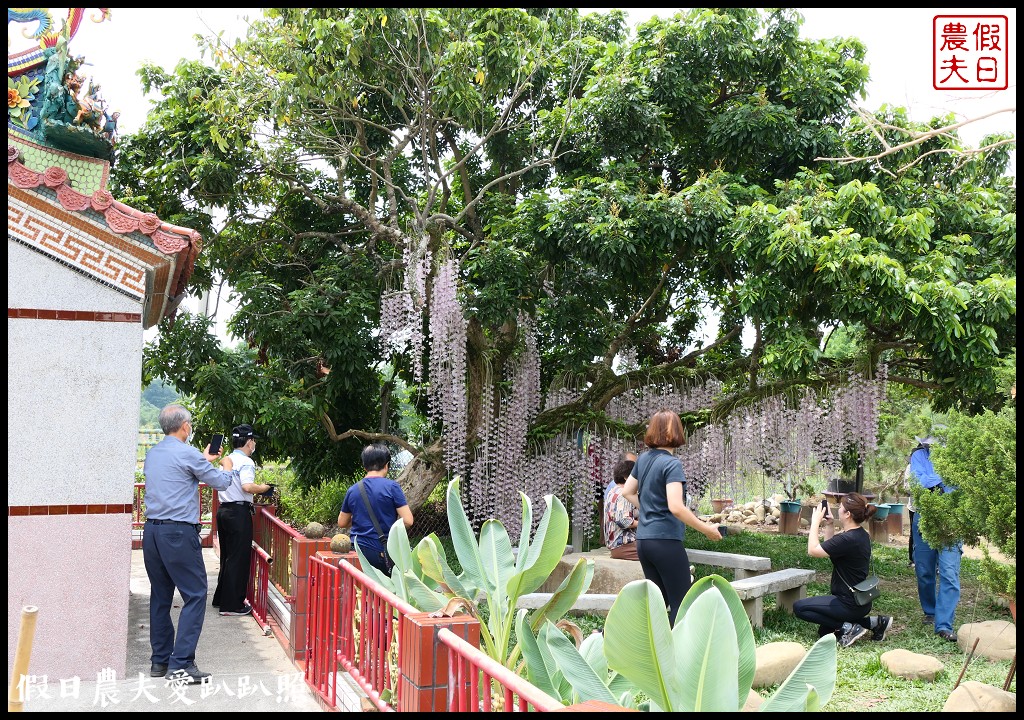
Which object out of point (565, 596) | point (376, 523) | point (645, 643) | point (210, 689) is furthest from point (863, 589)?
point (210, 689)

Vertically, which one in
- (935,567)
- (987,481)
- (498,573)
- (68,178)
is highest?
(68,178)

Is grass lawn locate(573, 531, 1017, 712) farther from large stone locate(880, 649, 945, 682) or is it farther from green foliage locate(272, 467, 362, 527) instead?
green foliage locate(272, 467, 362, 527)

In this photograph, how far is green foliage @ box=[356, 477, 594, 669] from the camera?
390 centimetres

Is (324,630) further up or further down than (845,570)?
further down

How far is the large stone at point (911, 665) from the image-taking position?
16.7 feet

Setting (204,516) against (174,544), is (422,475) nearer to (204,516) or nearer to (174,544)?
(204,516)

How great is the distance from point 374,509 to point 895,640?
3919 millimetres

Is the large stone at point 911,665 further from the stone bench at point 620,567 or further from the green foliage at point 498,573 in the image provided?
the green foliage at point 498,573

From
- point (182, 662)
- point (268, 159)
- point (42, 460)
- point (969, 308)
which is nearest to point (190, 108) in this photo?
point (268, 159)

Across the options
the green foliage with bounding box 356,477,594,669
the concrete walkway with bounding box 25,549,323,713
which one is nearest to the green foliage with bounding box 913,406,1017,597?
the green foliage with bounding box 356,477,594,669

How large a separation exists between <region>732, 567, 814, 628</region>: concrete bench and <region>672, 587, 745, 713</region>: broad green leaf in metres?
3.51

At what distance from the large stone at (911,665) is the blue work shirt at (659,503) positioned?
1949mm

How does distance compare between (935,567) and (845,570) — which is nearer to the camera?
(845,570)

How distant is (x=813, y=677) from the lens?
2.94m
